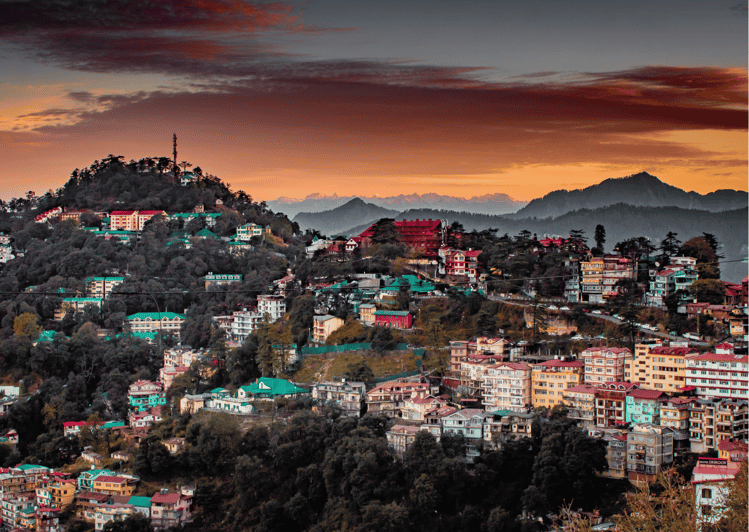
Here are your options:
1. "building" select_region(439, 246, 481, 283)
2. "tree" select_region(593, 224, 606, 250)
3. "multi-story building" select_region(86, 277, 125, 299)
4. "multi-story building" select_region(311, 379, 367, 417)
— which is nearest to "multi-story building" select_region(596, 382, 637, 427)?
"multi-story building" select_region(311, 379, 367, 417)

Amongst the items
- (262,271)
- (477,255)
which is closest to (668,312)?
(477,255)

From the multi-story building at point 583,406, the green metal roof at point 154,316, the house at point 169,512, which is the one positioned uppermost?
the multi-story building at point 583,406

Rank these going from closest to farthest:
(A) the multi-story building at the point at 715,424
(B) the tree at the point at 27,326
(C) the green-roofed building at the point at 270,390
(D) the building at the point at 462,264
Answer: (A) the multi-story building at the point at 715,424
(C) the green-roofed building at the point at 270,390
(D) the building at the point at 462,264
(B) the tree at the point at 27,326

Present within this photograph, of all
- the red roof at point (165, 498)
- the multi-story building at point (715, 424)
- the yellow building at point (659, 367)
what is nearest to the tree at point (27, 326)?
the red roof at point (165, 498)

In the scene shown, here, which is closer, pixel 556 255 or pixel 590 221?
pixel 556 255

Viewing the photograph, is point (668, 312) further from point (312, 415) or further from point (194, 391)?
point (194, 391)

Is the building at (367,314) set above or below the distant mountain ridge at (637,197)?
below

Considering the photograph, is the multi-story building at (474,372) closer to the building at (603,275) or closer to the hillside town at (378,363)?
the hillside town at (378,363)

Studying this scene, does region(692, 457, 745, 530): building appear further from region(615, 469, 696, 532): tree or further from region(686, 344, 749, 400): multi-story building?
region(615, 469, 696, 532): tree
